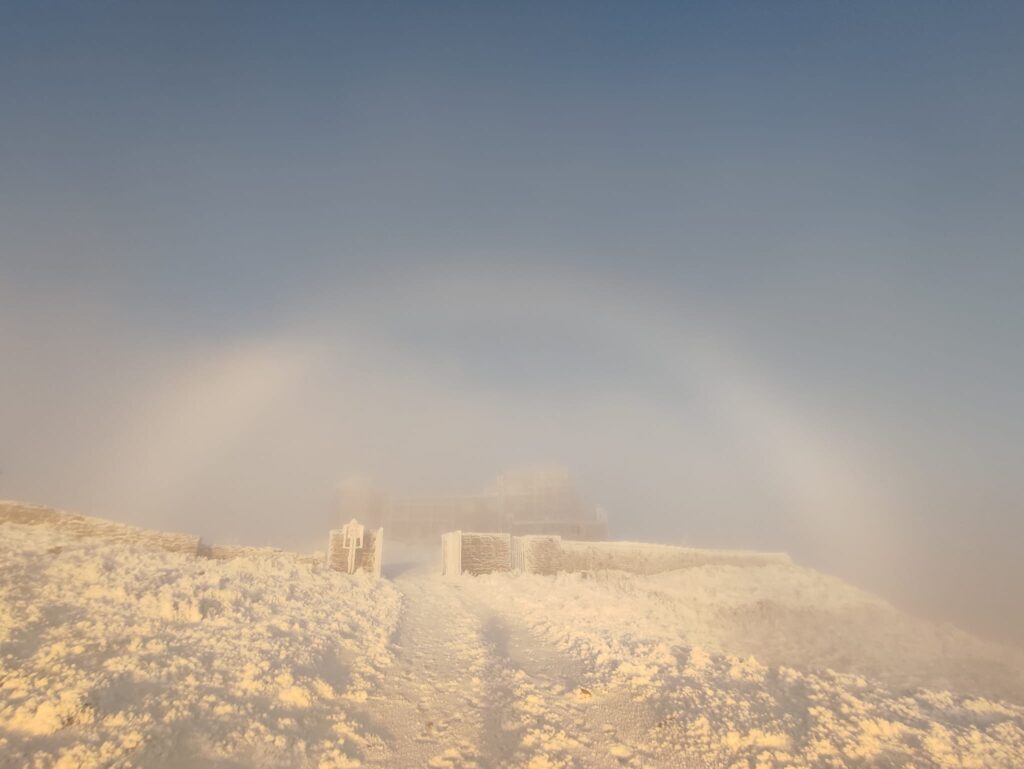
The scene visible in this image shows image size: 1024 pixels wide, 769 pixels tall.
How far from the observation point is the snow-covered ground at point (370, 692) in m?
5.19

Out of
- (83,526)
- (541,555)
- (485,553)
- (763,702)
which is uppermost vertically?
(83,526)

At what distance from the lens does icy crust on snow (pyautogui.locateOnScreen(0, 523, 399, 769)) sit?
4.78m

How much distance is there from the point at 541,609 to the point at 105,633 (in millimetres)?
12044

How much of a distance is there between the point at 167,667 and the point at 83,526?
14845 millimetres

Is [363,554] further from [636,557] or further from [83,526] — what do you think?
[636,557]

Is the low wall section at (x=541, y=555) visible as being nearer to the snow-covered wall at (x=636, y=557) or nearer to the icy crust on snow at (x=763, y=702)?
the snow-covered wall at (x=636, y=557)

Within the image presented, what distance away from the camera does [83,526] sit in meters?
16.6

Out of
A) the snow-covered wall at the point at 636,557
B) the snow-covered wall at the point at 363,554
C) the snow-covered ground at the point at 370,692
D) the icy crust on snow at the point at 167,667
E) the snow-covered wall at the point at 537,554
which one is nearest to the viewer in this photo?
the icy crust on snow at the point at 167,667

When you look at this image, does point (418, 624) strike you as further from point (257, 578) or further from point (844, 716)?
point (844, 716)

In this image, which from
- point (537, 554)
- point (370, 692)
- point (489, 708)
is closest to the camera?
point (489, 708)

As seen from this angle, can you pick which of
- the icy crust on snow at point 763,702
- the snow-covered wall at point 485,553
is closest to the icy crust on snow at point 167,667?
the icy crust on snow at point 763,702

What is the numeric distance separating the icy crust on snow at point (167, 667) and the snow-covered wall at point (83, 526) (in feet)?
17.5

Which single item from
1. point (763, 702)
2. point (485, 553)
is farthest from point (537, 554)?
point (763, 702)

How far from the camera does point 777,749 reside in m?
5.75
